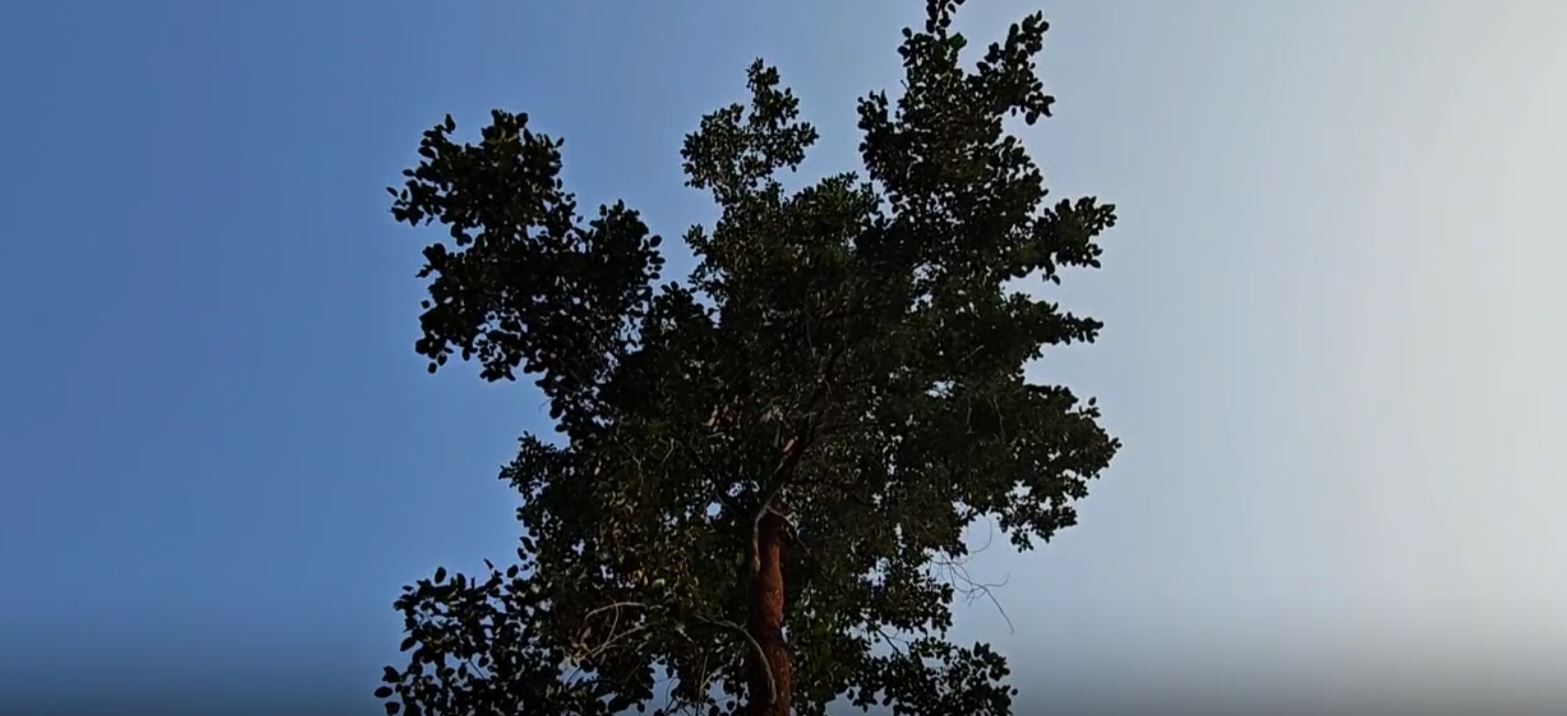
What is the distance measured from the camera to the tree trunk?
750 cm

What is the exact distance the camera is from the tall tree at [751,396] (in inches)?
260

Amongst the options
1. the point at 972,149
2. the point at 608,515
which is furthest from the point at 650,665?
the point at 972,149

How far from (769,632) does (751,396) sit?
1654 millimetres

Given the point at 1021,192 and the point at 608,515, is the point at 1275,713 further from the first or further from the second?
the point at 608,515

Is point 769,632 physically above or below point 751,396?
below

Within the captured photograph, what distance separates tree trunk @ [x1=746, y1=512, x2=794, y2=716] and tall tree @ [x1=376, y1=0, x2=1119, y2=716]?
18mm

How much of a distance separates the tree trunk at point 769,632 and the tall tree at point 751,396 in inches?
0.7

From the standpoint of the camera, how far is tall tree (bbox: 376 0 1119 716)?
6.60m

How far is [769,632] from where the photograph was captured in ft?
25.5

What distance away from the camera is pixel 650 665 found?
7676 millimetres

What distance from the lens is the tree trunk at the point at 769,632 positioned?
7500 mm

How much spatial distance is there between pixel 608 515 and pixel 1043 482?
3354mm

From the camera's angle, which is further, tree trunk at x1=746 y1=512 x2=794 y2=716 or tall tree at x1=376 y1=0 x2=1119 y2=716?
tree trunk at x1=746 y1=512 x2=794 y2=716

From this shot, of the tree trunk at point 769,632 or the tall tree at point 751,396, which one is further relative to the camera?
the tree trunk at point 769,632
